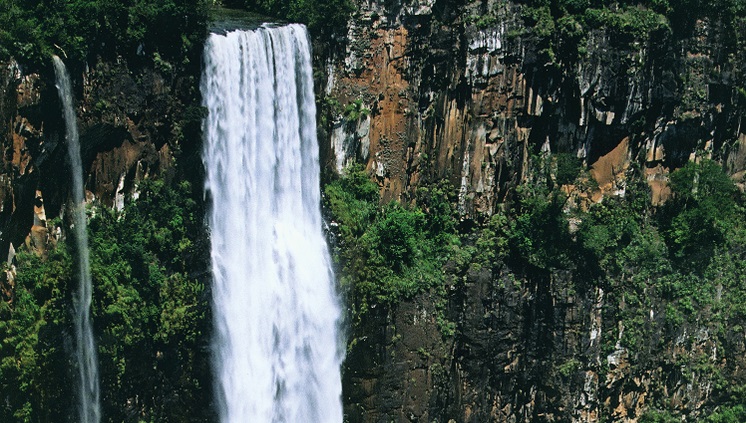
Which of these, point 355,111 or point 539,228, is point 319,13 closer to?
point 355,111

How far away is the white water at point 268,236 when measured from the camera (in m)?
24.4

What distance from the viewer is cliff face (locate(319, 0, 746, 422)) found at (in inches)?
1051

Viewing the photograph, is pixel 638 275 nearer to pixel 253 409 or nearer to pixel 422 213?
pixel 422 213

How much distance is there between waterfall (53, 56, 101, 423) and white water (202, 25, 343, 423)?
10.3 ft

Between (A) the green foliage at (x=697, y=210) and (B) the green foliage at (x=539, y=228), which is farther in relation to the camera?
(A) the green foliage at (x=697, y=210)

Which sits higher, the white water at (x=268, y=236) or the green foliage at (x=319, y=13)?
Answer: the green foliage at (x=319, y=13)

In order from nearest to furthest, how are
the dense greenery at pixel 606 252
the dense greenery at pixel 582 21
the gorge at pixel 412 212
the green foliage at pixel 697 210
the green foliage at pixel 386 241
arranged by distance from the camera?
the gorge at pixel 412 212
the dense greenery at pixel 582 21
the green foliage at pixel 386 241
the dense greenery at pixel 606 252
the green foliage at pixel 697 210

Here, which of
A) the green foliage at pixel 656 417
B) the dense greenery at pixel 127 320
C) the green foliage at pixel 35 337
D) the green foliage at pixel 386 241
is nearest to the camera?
the green foliage at pixel 35 337

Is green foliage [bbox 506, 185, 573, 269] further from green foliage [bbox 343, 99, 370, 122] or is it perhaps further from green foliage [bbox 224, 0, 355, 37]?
green foliage [bbox 224, 0, 355, 37]

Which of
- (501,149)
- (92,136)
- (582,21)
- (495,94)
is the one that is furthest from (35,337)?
(582,21)

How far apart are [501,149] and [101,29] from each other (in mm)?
10740

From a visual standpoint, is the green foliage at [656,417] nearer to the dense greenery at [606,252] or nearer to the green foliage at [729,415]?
the dense greenery at [606,252]

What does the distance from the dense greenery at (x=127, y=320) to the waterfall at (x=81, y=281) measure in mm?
196

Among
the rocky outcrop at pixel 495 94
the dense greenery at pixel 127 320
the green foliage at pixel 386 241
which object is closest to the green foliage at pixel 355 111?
the rocky outcrop at pixel 495 94
